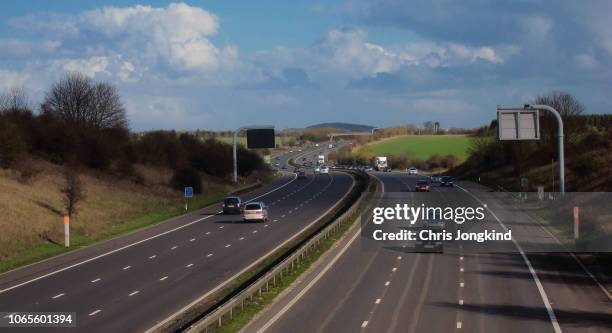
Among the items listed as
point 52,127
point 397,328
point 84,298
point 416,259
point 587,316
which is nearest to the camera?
point 397,328

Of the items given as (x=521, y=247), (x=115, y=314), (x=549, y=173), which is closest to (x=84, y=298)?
(x=115, y=314)

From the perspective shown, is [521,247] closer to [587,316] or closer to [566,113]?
[587,316]

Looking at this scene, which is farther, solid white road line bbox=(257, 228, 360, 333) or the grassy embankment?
the grassy embankment

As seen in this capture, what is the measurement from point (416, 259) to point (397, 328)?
14.7m

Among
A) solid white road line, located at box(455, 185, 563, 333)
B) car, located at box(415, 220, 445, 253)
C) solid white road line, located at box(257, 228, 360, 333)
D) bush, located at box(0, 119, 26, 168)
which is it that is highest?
bush, located at box(0, 119, 26, 168)

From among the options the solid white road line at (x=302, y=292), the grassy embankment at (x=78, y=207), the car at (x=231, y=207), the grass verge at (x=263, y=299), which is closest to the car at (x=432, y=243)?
the solid white road line at (x=302, y=292)

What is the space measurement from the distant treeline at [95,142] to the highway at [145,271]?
22.2m

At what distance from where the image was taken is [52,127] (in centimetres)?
7912

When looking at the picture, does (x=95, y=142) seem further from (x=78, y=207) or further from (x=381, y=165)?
(x=381, y=165)

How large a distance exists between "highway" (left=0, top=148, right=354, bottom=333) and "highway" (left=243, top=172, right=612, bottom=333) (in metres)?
3.41

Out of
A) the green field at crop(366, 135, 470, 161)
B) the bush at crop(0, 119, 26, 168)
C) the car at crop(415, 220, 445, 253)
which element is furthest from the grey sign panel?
the green field at crop(366, 135, 470, 161)


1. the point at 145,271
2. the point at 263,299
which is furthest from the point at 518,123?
the point at 145,271

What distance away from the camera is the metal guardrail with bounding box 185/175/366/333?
62.2ft

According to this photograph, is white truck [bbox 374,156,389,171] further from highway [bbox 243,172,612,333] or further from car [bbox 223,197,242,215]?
highway [bbox 243,172,612,333]
